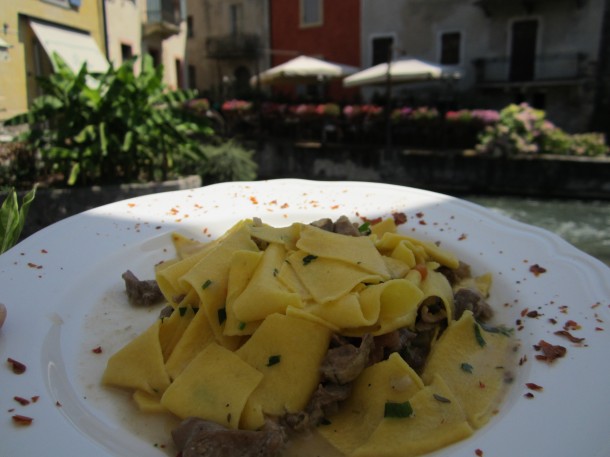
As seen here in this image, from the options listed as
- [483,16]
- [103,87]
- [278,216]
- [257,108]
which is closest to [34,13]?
[257,108]

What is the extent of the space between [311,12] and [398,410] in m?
19.8

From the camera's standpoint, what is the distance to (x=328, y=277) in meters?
1.78

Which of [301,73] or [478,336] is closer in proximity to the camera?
[478,336]

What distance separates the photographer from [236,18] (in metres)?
21.7

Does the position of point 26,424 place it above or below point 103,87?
below

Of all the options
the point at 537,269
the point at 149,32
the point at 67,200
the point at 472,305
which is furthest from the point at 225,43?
the point at 472,305

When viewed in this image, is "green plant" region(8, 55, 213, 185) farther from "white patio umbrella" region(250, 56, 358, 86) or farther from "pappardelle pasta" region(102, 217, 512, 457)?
"white patio umbrella" region(250, 56, 358, 86)

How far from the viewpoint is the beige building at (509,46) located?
49.3 feet

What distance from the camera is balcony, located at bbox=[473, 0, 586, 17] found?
1527 centimetres

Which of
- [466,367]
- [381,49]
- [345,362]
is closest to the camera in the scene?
[345,362]

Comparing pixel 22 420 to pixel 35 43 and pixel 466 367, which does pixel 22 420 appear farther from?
pixel 35 43

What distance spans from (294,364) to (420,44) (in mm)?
17374

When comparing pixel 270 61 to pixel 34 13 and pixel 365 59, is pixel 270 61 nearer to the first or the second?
pixel 365 59

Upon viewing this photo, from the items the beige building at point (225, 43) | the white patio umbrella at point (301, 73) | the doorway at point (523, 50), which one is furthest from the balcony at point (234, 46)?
the doorway at point (523, 50)
